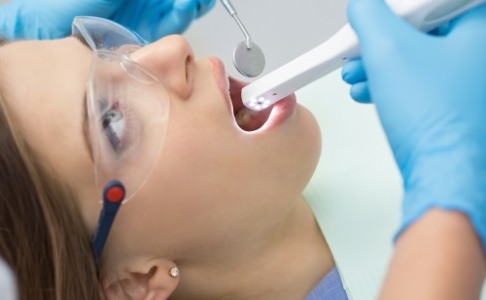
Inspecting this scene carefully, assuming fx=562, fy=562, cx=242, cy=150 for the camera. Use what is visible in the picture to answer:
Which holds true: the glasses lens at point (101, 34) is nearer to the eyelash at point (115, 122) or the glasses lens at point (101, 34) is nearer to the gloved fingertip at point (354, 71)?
the eyelash at point (115, 122)

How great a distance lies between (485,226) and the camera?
20.1 inches

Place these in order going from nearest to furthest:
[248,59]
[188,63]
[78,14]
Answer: [188,63] → [248,59] → [78,14]

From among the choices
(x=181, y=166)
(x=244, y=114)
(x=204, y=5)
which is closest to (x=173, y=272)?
(x=181, y=166)

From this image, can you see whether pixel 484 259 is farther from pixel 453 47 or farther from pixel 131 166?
pixel 131 166

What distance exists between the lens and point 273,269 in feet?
2.98

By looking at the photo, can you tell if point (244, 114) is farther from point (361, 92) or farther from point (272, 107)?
point (361, 92)

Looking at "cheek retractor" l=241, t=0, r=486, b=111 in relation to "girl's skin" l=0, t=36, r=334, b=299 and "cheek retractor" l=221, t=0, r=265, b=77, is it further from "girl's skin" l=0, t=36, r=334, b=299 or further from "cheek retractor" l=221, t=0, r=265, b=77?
"cheek retractor" l=221, t=0, r=265, b=77

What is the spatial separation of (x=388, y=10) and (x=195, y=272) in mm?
474

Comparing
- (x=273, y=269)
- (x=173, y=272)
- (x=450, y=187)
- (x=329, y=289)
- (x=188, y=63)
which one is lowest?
(x=329, y=289)

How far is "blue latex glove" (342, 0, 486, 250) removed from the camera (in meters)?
0.52

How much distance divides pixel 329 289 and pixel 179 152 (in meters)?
0.57

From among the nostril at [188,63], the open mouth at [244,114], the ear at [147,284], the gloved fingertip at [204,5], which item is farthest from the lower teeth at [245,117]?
the gloved fingertip at [204,5]

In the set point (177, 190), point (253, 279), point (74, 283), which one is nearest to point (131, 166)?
point (177, 190)

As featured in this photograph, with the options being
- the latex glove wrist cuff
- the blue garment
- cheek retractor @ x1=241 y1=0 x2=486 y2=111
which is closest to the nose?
cheek retractor @ x1=241 y1=0 x2=486 y2=111
